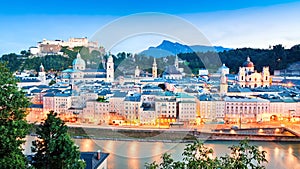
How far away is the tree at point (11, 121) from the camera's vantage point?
3.86 feet

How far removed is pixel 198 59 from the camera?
13500mm

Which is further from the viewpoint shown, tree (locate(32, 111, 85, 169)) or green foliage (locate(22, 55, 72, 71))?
green foliage (locate(22, 55, 72, 71))

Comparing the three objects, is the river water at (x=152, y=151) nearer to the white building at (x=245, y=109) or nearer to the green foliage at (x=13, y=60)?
the white building at (x=245, y=109)

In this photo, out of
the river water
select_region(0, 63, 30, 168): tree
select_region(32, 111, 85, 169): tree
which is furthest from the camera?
the river water

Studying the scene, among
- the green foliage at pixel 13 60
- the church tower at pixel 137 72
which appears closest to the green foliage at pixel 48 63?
the green foliage at pixel 13 60

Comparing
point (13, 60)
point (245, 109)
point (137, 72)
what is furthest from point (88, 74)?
point (245, 109)

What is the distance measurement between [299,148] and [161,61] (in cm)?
841

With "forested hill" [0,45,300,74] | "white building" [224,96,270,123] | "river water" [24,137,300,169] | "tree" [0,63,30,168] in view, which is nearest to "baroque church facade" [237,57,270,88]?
"forested hill" [0,45,300,74]

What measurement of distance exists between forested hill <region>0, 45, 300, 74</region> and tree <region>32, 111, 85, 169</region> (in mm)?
10068

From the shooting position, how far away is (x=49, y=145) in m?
1.33

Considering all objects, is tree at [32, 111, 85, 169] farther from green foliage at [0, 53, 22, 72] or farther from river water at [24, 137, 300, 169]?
green foliage at [0, 53, 22, 72]

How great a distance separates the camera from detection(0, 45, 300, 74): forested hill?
12.8m

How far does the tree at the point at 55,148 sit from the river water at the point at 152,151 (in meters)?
2.34

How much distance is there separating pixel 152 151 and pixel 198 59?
9.39 meters
